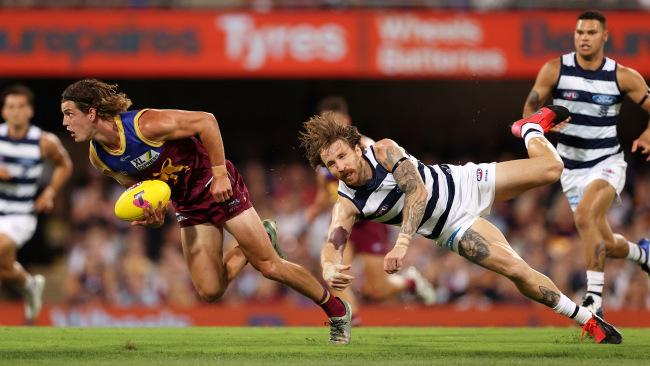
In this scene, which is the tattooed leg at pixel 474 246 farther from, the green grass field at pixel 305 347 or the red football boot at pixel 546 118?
the red football boot at pixel 546 118

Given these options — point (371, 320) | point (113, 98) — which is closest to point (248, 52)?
point (371, 320)

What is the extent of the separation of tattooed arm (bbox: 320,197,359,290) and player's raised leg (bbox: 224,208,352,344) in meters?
0.37

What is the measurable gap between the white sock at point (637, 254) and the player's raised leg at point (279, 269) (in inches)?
120

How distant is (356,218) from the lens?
7.80 meters

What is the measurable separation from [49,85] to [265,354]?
1095cm

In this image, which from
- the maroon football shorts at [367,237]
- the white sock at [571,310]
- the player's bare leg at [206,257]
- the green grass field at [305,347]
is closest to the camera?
the green grass field at [305,347]

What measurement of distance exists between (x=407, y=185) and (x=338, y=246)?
62cm

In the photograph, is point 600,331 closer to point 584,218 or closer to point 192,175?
point 584,218

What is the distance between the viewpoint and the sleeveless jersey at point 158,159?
24.7ft

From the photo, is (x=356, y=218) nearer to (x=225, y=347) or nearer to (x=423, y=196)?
(x=423, y=196)

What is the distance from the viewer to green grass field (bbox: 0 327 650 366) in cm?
693

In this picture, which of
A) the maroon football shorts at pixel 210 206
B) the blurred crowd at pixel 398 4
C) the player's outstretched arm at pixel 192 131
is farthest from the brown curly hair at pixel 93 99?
the blurred crowd at pixel 398 4

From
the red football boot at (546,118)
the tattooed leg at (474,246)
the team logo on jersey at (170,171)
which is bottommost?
the tattooed leg at (474,246)

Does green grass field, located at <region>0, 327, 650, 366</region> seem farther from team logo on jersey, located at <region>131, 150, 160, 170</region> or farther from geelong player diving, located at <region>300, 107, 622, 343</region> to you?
team logo on jersey, located at <region>131, 150, 160, 170</region>
